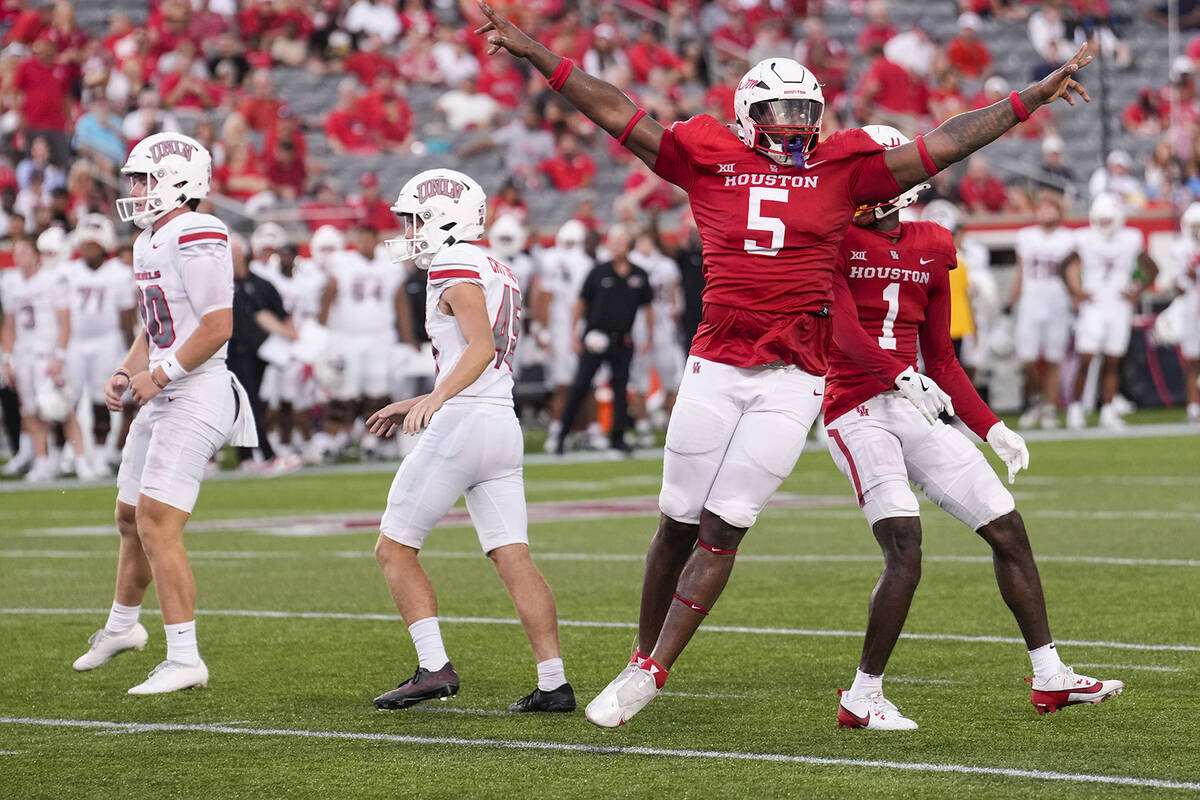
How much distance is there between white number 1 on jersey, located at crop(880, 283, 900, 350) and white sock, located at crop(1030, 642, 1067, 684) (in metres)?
1.11

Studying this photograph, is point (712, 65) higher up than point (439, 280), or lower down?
higher up

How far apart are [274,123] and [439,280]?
17269 mm

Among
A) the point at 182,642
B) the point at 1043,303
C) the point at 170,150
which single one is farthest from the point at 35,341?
the point at 182,642

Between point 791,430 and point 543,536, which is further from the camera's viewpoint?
point 543,536

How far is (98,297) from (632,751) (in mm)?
13358

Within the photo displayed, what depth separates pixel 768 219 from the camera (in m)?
6.48

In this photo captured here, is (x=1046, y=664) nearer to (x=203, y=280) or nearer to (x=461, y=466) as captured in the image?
(x=461, y=466)

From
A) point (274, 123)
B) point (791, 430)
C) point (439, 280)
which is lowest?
point (791, 430)

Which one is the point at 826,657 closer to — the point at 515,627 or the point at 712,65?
the point at 515,627

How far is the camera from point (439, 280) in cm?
696

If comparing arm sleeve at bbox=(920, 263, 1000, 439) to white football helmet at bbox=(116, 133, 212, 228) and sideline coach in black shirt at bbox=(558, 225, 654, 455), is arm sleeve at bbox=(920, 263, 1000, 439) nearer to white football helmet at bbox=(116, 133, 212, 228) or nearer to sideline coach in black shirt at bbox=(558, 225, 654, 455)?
white football helmet at bbox=(116, 133, 212, 228)

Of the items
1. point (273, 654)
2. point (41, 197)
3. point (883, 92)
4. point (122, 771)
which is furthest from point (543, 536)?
point (883, 92)

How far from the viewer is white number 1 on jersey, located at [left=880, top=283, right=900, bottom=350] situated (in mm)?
6883

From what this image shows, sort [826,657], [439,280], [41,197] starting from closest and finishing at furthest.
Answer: [439,280]
[826,657]
[41,197]
